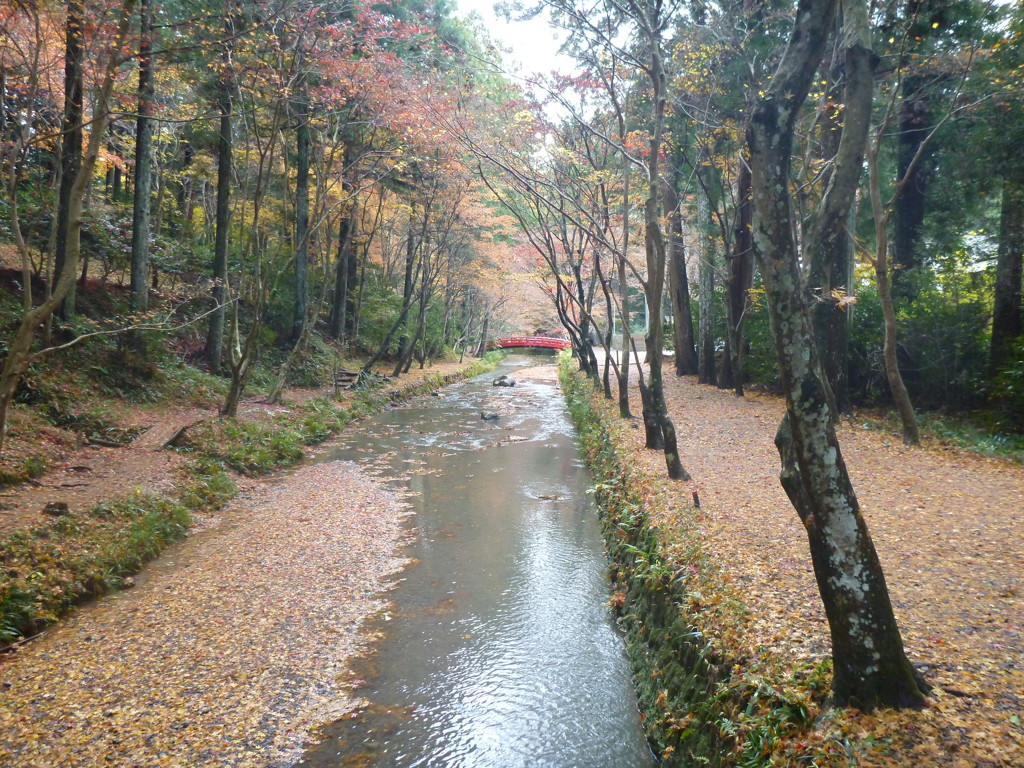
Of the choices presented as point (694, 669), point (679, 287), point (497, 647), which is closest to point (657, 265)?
point (497, 647)

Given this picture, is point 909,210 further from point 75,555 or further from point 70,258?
point 75,555

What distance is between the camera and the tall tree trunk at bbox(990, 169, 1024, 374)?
32.4ft

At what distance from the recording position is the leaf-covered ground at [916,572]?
2.79 m

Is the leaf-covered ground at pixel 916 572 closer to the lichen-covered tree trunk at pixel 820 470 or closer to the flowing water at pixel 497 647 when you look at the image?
the lichen-covered tree trunk at pixel 820 470

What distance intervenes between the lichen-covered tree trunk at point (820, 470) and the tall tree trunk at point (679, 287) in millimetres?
11333

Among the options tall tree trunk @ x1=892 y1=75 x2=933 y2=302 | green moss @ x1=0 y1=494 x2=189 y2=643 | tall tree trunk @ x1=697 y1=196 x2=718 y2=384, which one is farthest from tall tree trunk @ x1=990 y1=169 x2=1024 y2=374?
green moss @ x1=0 y1=494 x2=189 y2=643

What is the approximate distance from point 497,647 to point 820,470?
338 centimetres

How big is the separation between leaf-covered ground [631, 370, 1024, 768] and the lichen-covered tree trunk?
0.19 metres

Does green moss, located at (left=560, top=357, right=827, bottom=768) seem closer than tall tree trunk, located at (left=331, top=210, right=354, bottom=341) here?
Yes

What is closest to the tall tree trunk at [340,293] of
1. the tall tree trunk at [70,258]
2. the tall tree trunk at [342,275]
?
the tall tree trunk at [342,275]

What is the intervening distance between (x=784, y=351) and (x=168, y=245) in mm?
17527

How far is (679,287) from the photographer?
18000mm

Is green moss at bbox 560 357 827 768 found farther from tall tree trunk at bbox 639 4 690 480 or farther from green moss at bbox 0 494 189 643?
green moss at bbox 0 494 189 643

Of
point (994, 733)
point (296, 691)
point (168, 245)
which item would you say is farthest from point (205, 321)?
point (994, 733)
